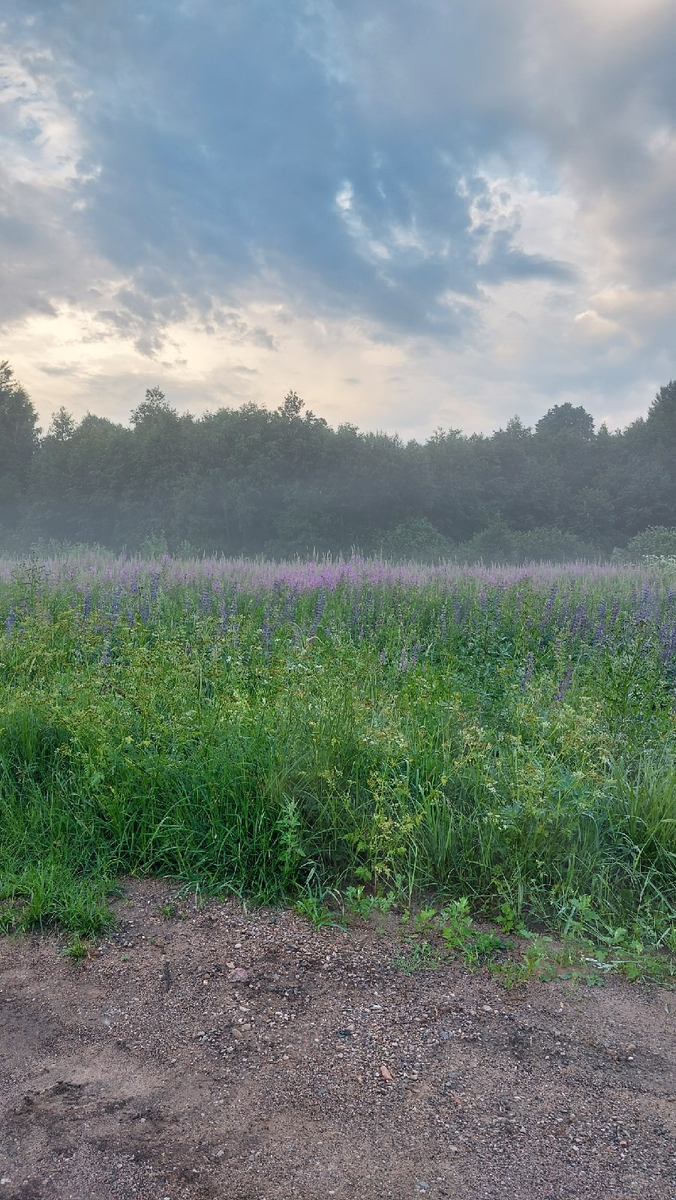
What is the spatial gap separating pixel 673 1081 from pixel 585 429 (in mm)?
38413

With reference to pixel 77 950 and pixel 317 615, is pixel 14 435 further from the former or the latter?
pixel 77 950

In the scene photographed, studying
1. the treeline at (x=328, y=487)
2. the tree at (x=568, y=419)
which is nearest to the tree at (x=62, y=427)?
the treeline at (x=328, y=487)

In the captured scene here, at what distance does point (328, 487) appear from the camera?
2777 cm

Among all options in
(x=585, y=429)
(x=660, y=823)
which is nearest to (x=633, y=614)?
(x=660, y=823)

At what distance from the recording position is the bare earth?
2189 millimetres

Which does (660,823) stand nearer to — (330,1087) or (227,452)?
(330,1087)

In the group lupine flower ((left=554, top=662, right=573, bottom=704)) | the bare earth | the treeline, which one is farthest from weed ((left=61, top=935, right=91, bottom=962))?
the treeline

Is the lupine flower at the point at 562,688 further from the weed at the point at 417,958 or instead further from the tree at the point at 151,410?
the tree at the point at 151,410

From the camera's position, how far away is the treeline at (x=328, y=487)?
89.9 feet

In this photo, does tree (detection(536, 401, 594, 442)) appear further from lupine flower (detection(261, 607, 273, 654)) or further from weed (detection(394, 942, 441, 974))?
weed (detection(394, 942, 441, 974))

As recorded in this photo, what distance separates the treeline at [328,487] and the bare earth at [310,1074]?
22.4 meters

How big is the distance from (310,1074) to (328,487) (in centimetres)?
2576

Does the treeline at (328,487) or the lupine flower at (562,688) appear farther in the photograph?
the treeline at (328,487)

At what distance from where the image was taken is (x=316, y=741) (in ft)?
13.2
